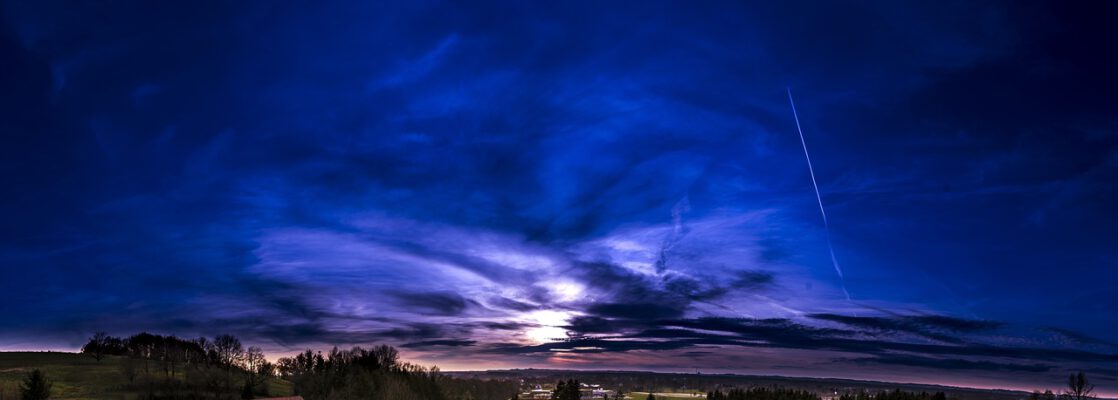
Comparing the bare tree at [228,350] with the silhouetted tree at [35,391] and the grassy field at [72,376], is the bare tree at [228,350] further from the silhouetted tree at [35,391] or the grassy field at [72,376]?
the silhouetted tree at [35,391]

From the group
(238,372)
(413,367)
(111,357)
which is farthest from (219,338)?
(413,367)

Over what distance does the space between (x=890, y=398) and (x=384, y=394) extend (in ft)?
424

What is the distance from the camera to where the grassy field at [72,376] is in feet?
363

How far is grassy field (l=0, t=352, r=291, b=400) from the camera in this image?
11062 centimetres

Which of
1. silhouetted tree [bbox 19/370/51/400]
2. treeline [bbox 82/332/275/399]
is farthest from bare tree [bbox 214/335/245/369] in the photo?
silhouetted tree [bbox 19/370/51/400]

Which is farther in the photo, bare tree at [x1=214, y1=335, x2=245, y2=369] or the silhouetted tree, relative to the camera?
bare tree at [x1=214, y1=335, x2=245, y2=369]

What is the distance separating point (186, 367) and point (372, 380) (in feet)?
217

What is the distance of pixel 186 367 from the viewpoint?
15512 centimetres

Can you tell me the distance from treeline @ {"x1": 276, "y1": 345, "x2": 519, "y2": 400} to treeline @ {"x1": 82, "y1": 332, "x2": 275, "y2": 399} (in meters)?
10.4

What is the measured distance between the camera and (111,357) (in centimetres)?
17450

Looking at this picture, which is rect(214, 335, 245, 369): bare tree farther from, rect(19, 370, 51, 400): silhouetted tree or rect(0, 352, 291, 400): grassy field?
rect(19, 370, 51, 400): silhouetted tree

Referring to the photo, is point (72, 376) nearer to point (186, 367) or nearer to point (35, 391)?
point (186, 367)

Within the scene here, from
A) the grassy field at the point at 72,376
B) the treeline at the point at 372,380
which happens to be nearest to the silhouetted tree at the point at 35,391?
the grassy field at the point at 72,376

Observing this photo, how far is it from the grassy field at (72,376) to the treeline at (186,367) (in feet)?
8.10
